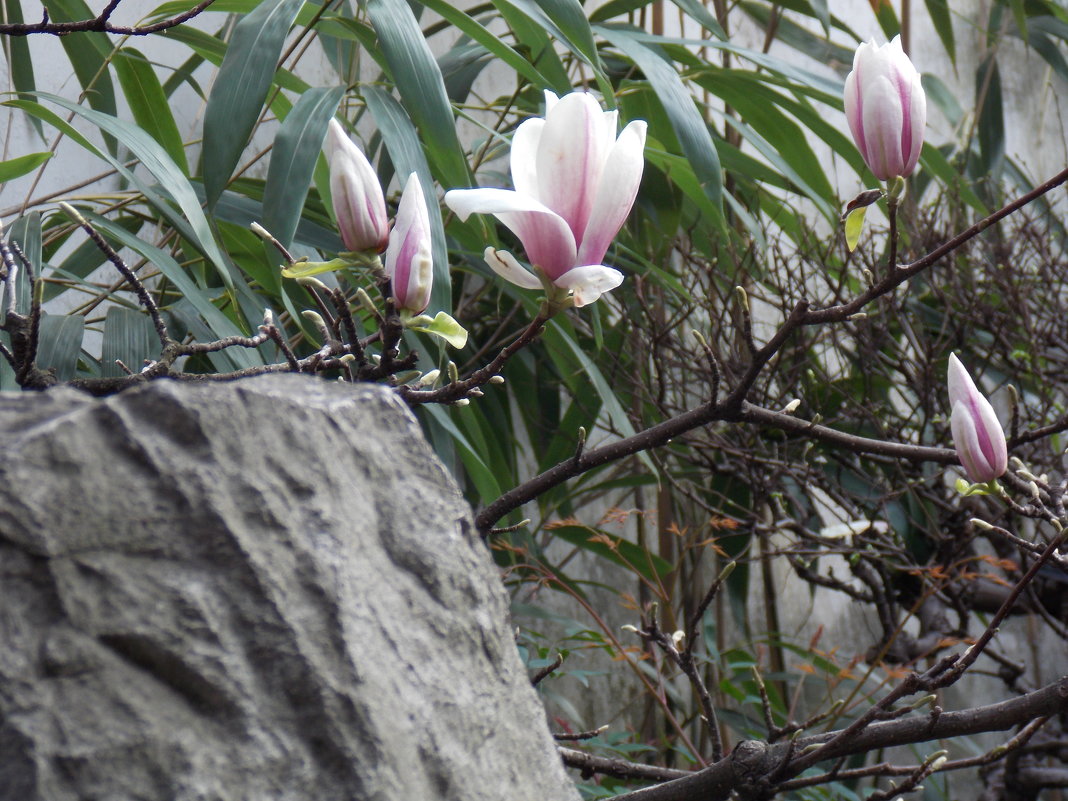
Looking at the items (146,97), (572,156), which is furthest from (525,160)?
(146,97)

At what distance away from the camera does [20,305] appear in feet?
2.11

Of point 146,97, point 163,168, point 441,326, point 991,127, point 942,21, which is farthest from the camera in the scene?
point 991,127

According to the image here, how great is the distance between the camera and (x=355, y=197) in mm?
415

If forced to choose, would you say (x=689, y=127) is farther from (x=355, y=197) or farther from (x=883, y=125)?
(x=355, y=197)

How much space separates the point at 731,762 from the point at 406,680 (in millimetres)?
239

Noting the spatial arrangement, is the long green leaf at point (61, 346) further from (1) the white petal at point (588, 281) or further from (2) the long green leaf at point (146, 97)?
(1) the white petal at point (588, 281)

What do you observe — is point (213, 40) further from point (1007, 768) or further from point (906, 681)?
point (1007, 768)

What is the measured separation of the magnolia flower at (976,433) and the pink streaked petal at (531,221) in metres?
0.25

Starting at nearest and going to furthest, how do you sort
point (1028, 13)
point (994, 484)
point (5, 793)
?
point (5, 793) → point (994, 484) → point (1028, 13)

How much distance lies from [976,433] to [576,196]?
0.27m

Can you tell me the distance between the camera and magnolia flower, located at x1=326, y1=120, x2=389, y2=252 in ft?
1.35

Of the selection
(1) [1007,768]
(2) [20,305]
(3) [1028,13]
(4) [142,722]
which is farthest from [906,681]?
(3) [1028,13]

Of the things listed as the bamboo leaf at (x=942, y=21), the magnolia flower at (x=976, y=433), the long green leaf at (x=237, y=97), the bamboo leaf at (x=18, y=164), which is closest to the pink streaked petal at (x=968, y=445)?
the magnolia flower at (x=976, y=433)

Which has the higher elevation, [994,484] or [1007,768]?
[994,484]
